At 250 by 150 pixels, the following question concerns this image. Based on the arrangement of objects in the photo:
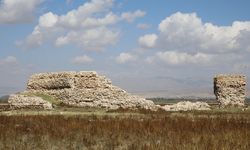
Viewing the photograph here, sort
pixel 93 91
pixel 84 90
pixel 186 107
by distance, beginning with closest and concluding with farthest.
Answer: pixel 186 107 < pixel 93 91 < pixel 84 90

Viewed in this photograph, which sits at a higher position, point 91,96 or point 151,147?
point 91,96

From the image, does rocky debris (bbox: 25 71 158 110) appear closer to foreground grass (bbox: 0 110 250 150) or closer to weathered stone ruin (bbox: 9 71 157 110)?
weathered stone ruin (bbox: 9 71 157 110)

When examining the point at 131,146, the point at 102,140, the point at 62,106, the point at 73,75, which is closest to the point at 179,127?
the point at 102,140

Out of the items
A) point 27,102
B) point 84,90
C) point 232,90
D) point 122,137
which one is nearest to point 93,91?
point 84,90

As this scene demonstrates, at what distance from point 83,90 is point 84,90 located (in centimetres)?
8

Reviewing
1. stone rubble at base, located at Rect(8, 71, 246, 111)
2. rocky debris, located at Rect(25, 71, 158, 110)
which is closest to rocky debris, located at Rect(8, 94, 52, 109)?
stone rubble at base, located at Rect(8, 71, 246, 111)

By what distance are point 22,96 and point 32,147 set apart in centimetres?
2515

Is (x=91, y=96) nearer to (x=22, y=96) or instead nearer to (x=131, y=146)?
(x=22, y=96)

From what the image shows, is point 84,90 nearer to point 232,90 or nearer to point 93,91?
point 93,91

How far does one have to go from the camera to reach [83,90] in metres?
38.8

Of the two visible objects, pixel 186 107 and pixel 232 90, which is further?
pixel 232 90

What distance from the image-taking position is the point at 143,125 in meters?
17.9

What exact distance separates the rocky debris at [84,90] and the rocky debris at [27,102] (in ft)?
11.0

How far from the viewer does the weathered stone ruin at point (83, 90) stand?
1485 inches
